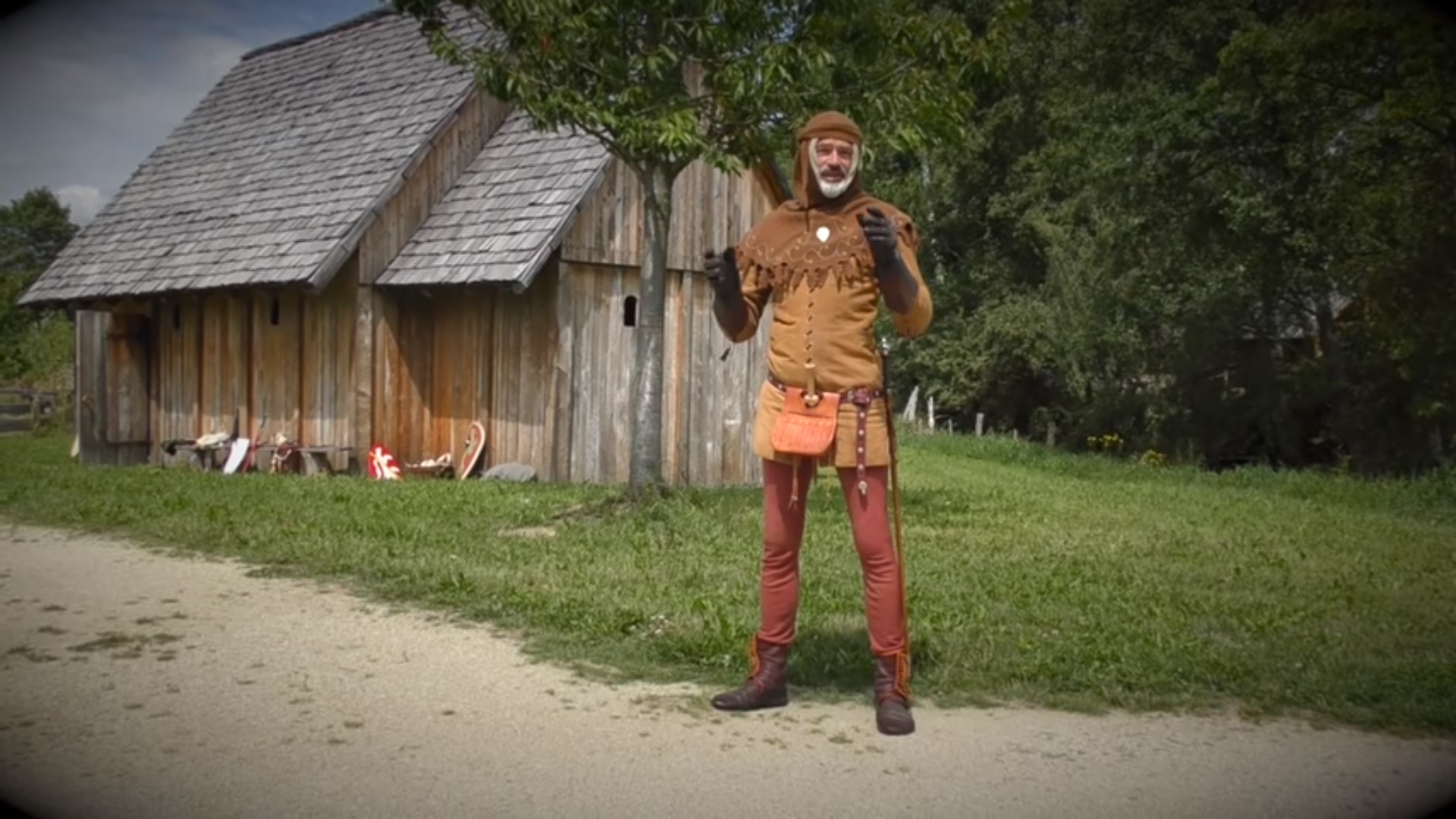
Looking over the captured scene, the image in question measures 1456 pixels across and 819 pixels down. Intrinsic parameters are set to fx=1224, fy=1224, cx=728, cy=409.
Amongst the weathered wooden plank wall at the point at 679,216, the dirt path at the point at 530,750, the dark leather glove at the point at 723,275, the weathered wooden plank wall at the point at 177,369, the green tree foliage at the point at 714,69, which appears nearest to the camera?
the dirt path at the point at 530,750

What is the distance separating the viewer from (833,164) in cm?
415

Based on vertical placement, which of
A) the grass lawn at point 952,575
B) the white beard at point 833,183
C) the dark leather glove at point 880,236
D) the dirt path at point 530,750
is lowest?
the dirt path at point 530,750

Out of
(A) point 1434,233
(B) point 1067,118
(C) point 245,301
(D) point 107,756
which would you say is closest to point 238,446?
(C) point 245,301

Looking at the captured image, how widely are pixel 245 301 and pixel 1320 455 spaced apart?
49.6 feet

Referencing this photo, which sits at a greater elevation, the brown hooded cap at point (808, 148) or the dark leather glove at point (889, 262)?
the brown hooded cap at point (808, 148)

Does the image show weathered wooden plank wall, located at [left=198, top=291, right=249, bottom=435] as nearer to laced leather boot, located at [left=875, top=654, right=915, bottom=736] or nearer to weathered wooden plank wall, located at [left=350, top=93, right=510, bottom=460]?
weathered wooden plank wall, located at [left=350, top=93, right=510, bottom=460]

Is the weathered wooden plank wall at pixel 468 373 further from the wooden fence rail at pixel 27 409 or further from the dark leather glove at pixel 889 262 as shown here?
the dark leather glove at pixel 889 262

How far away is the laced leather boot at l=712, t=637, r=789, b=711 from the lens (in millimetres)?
4223

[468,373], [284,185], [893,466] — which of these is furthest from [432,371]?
[893,466]

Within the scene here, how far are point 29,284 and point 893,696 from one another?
7.51m

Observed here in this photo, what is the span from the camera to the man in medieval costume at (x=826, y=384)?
4.16 meters

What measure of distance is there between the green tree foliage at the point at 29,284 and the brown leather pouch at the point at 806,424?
7.49 ft

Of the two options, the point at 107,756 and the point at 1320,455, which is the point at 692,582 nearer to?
the point at 107,756

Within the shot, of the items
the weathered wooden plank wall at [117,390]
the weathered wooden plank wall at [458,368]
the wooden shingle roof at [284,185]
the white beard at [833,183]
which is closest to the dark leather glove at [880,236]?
the white beard at [833,183]
